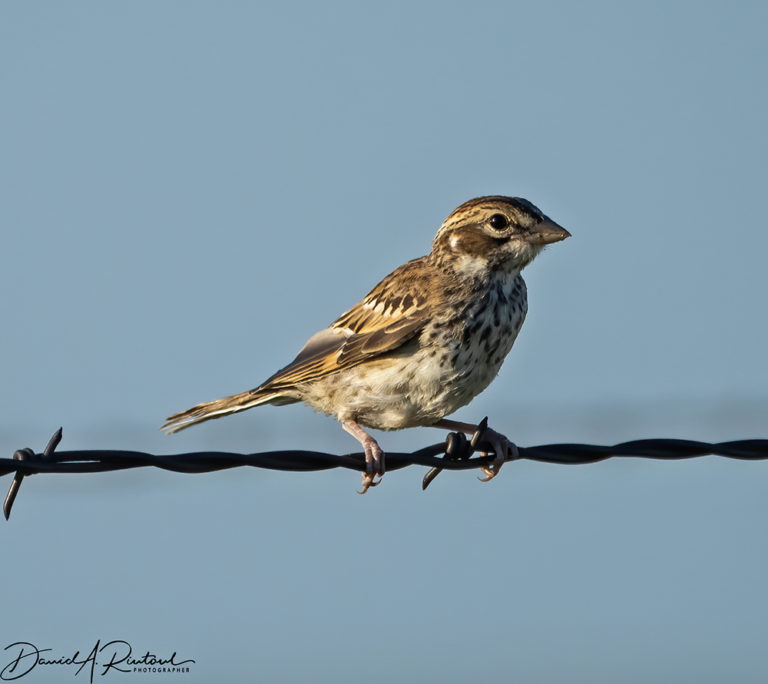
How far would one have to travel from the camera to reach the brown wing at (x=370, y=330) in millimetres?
7098

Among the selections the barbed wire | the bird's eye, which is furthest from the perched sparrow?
the barbed wire

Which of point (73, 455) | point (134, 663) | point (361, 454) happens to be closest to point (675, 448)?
point (361, 454)

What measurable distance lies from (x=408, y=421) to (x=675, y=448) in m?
2.09

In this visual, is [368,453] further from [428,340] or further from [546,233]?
[546,233]

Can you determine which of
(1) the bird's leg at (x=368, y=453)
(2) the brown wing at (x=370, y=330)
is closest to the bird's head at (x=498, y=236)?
(2) the brown wing at (x=370, y=330)

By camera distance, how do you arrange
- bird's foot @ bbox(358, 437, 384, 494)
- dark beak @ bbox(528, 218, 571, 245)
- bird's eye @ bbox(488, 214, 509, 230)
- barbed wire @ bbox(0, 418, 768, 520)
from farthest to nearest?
bird's eye @ bbox(488, 214, 509, 230)
dark beak @ bbox(528, 218, 571, 245)
bird's foot @ bbox(358, 437, 384, 494)
barbed wire @ bbox(0, 418, 768, 520)

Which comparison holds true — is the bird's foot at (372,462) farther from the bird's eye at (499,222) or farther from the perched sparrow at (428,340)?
the bird's eye at (499,222)

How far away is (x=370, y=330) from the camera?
290 inches

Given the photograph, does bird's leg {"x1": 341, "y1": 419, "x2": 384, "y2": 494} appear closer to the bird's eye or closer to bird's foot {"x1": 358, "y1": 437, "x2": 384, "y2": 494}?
bird's foot {"x1": 358, "y1": 437, "x2": 384, "y2": 494}

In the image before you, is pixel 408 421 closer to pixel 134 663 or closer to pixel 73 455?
pixel 134 663

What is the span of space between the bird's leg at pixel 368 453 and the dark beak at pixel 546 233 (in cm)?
168

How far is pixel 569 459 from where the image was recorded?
5520 mm

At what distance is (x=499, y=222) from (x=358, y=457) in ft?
6.88

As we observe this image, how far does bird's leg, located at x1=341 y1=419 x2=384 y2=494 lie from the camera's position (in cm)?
644
